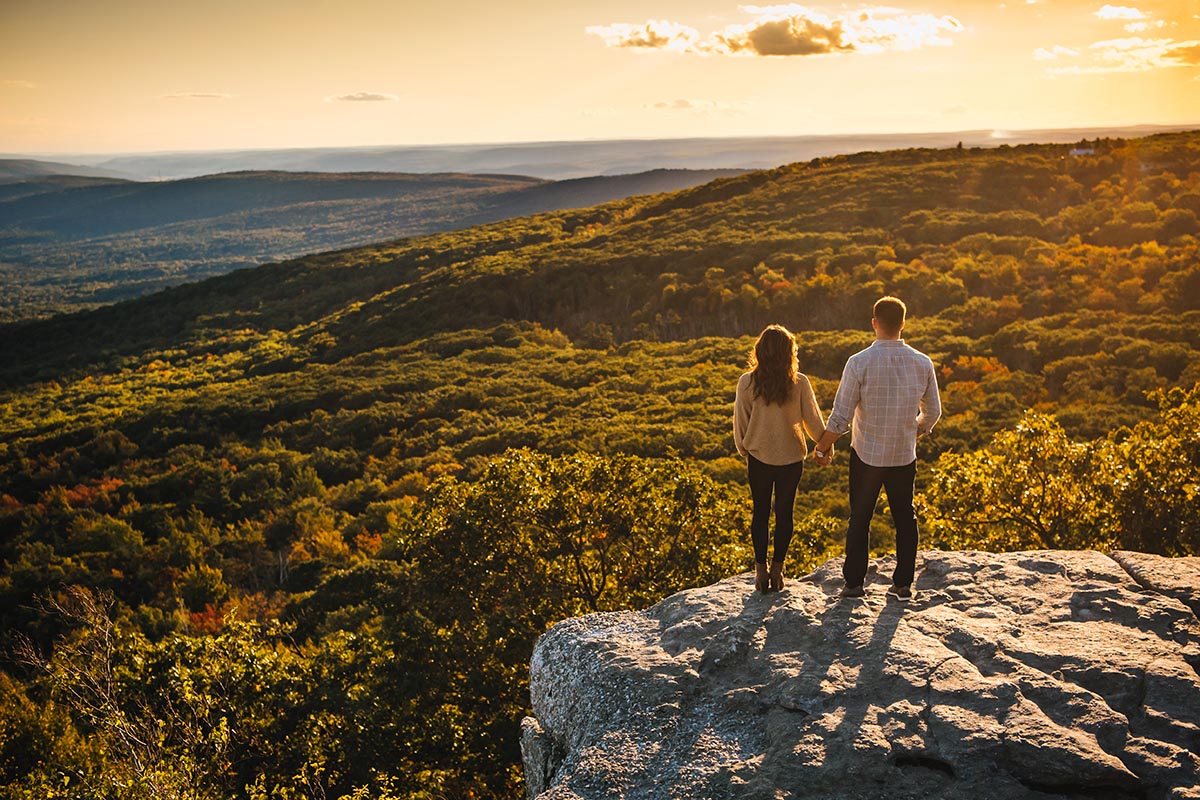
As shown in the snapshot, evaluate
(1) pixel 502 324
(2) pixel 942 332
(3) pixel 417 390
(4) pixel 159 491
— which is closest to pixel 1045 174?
(2) pixel 942 332

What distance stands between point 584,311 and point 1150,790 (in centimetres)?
7020

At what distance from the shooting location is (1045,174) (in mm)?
78312

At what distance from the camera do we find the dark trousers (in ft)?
25.5

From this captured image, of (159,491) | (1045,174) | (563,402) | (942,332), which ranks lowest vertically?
(159,491)

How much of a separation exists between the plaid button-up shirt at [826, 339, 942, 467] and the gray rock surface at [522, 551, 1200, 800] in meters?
1.56

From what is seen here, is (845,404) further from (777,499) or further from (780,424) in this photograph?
(777,499)

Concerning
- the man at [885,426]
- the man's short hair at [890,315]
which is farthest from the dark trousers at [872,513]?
the man's short hair at [890,315]

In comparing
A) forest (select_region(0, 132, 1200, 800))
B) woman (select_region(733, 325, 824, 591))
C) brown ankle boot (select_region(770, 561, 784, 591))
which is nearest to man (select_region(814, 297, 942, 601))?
woman (select_region(733, 325, 824, 591))

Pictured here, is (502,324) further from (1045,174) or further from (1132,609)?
(1132,609)

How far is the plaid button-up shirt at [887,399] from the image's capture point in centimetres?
756

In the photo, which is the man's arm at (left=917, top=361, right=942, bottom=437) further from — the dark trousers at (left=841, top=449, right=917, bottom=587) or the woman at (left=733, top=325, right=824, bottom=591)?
the woman at (left=733, top=325, right=824, bottom=591)

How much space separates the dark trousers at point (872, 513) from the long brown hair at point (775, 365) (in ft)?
3.08

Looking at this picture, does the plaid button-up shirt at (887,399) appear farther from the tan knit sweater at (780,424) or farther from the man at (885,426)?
the tan knit sweater at (780,424)

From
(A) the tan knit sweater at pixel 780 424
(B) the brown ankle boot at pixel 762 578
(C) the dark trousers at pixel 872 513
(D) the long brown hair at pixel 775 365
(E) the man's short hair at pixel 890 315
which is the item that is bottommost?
(B) the brown ankle boot at pixel 762 578
